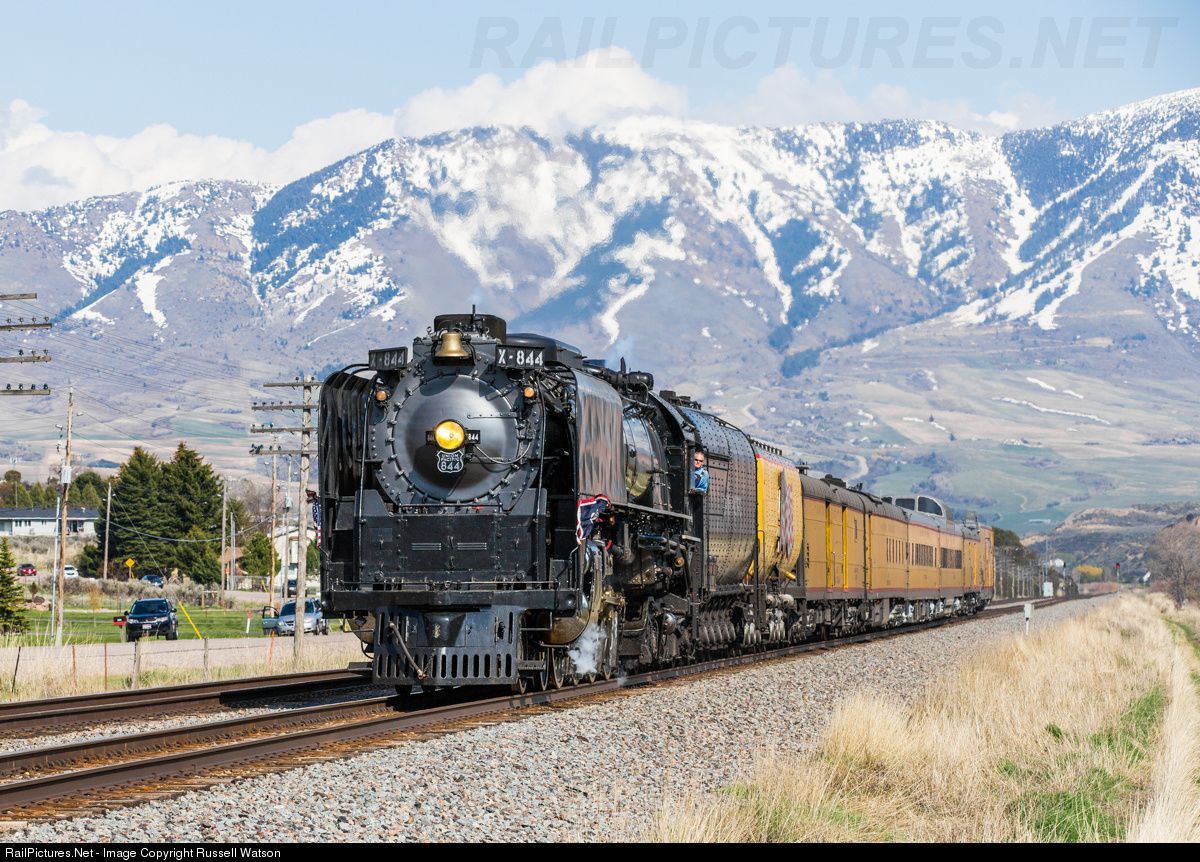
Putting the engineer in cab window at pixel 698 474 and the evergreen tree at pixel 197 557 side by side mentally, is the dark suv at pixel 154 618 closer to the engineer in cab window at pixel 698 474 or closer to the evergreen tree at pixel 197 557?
the engineer in cab window at pixel 698 474

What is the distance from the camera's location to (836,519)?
4584cm

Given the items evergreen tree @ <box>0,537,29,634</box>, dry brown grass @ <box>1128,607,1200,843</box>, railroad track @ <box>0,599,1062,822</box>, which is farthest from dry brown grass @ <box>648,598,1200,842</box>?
evergreen tree @ <box>0,537,29,634</box>

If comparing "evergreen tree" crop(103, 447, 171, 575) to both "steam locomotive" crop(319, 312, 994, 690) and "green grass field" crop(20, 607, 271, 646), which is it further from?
"steam locomotive" crop(319, 312, 994, 690)

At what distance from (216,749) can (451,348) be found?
7942mm

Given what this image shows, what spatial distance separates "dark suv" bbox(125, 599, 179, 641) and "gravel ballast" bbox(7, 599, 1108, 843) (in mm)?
47305

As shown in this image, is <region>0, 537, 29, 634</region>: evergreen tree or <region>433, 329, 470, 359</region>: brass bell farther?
<region>0, 537, 29, 634</region>: evergreen tree

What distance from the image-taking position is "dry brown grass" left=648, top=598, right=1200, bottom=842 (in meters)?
12.0

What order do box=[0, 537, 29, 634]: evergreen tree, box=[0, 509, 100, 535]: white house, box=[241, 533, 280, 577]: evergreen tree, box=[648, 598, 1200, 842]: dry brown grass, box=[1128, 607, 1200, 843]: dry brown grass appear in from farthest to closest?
box=[0, 509, 100, 535]: white house < box=[241, 533, 280, 577]: evergreen tree < box=[0, 537, 29, 634]: evergreen tree < box=[648, 598, 1200, 842]: dry brown grass < box=[1128, 607, 1200, 843]: dry brown grass

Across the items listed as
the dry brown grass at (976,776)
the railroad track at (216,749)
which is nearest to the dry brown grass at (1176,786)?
the dry brown grass at (976,776)

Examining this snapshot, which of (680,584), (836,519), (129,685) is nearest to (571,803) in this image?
(680,584)

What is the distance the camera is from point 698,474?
95.5ft

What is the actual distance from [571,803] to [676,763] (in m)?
2.98

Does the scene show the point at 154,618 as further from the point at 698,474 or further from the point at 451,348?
the point at 451,348

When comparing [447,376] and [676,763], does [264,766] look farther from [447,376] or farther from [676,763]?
[447,376]
